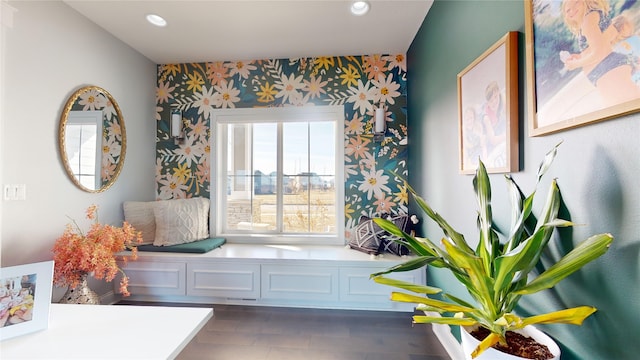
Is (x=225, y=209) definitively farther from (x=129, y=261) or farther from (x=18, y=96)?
(x=18, y=96)

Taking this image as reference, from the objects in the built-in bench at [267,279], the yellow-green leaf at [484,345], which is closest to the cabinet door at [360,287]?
the built-in bench at [267,279]

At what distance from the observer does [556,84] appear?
920 millimetres

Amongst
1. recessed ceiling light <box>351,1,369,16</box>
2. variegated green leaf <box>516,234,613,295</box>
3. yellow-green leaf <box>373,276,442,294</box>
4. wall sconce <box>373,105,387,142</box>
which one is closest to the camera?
variegated green leaf <box>516,234,613,295</box>

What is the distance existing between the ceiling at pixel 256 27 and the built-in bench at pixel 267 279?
7.12 ft

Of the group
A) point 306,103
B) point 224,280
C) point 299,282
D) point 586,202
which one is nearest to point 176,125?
point 306,103

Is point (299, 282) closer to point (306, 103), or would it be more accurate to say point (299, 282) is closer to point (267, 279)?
point (267, 279)

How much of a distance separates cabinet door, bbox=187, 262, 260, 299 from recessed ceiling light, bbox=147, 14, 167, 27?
2265 mm

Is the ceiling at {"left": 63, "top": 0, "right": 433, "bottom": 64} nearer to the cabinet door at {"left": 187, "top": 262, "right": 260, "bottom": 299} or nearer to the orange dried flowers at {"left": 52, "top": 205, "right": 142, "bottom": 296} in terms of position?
the orange dried flowers at {"left": 52, "top": 205, "right": 142, "bottom": 296}

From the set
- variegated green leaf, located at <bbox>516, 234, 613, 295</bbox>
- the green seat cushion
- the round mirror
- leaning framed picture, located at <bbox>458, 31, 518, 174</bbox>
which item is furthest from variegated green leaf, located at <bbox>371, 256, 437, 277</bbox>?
the round mirror

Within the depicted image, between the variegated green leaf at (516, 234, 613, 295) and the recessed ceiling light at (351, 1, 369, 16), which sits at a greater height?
the recessed ceiling light at (351, 1, 369, 16)

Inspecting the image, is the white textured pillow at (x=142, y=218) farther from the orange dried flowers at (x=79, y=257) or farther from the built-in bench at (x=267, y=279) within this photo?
the orange dried flowers at (x=79, y=257)

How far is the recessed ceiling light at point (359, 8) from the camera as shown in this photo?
210 cm

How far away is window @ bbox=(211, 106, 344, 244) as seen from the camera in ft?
10.1

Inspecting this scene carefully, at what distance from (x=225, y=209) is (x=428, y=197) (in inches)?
91.3
